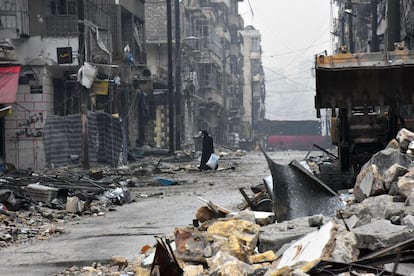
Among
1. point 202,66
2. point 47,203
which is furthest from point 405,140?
point 202,66

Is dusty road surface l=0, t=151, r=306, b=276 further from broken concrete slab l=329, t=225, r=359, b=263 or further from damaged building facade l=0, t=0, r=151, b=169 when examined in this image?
damaged building facade l=0, t=0, r=151, b=169

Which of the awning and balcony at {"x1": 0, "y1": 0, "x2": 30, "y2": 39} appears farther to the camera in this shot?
balcony at {"x1": 0, "y1": 0, "x2": 30, "y2": 39}

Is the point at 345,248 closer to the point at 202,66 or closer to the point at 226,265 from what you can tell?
the point at 226,265

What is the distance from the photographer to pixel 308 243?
657 centimetres

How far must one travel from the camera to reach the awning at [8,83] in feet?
79.5

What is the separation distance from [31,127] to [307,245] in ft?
75.5

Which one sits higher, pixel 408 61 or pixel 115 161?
pixel 408 61

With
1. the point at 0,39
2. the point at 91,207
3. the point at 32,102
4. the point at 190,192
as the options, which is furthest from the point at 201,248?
the point at 32,102

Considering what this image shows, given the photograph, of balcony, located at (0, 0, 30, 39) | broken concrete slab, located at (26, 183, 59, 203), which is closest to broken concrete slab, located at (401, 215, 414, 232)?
broken concrete slab, located at (26, 183, 59, 203)

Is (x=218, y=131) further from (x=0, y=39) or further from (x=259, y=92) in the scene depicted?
(x=0, y=39)

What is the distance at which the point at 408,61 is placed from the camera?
1406cm

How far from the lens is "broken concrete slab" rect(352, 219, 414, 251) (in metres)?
6.14

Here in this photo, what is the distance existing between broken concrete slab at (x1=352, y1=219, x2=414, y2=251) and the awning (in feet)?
63.1

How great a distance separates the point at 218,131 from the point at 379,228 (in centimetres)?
7017
